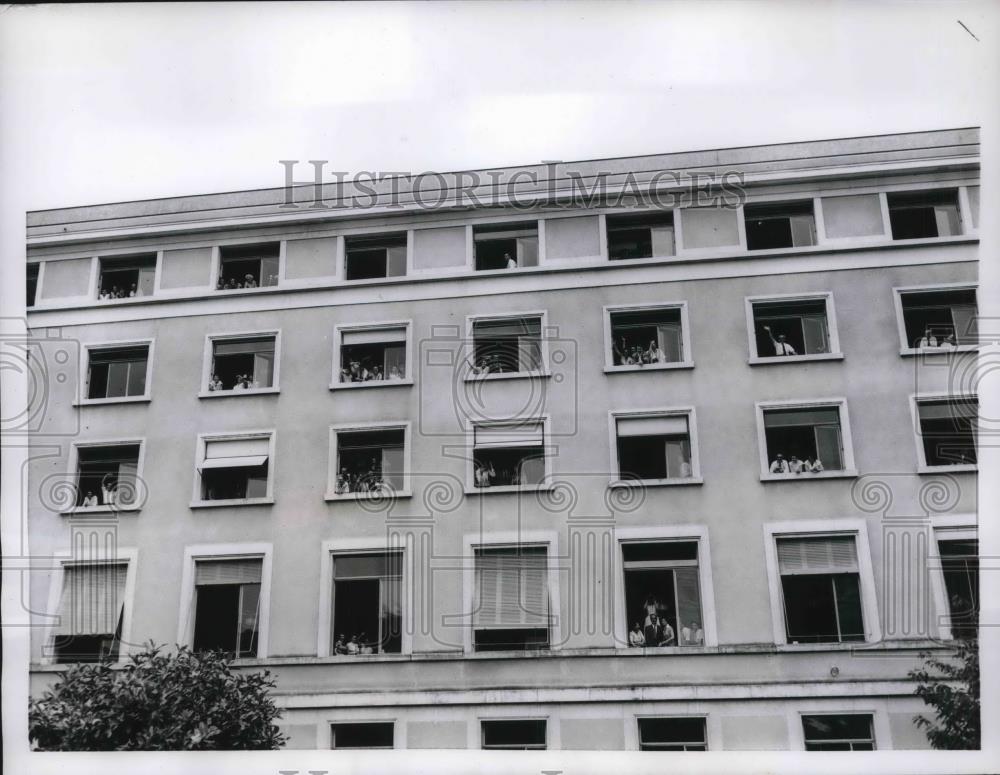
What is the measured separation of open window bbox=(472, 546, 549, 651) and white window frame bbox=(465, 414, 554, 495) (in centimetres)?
70

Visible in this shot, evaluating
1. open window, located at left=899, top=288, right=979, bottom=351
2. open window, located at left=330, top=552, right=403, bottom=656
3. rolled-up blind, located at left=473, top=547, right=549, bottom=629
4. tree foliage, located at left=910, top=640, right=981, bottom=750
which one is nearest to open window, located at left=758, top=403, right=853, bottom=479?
open window, located at left=899, top=288, right=979, bottom=351

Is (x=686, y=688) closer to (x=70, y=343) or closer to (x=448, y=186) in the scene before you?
(x=448, y=186)

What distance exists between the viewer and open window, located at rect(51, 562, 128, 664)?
11.5 metres

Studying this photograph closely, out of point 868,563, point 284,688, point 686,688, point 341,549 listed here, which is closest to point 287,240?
point 341,549

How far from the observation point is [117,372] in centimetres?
1238

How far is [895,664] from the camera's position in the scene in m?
10.8

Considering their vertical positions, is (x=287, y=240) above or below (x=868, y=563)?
above

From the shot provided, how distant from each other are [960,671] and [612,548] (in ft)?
12.7

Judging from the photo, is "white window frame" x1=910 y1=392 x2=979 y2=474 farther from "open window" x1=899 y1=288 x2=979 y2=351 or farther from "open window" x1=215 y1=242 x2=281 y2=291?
"open window" x1=215 y1=242 x2=281 y2=291

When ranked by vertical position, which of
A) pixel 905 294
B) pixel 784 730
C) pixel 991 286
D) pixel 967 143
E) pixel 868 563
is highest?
pixel 967 143

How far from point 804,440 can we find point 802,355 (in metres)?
1.09

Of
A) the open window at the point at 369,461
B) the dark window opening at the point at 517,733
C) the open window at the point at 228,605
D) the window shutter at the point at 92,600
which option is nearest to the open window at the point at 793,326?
the open window at the point at 369,461

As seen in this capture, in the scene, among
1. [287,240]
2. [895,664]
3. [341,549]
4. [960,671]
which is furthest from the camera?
[287,240]

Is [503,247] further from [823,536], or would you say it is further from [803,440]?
[823,536]
